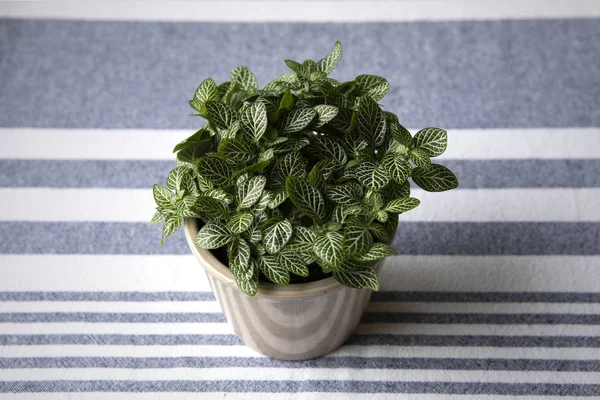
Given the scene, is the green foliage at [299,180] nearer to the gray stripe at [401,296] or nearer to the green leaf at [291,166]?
the green leaf at [291,166]

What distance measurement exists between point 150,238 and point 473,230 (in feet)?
2.23

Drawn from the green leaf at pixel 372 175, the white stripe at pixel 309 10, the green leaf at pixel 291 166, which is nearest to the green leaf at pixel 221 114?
the green leaf at pixel 291 166

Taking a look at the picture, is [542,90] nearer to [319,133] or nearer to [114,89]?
[319,133]

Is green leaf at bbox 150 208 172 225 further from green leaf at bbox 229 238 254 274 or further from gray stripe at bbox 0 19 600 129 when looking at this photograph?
gray stripe at bbox 0 19 600 129

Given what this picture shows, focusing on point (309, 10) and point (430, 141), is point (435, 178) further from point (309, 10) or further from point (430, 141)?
point (309, 10)

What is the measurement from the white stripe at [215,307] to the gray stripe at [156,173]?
11.5 inches

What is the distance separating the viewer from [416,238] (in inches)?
55.8

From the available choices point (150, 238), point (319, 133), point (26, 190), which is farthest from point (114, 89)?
point (319, 133)

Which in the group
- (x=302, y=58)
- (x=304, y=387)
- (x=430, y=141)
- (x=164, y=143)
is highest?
(x=430, y=141)

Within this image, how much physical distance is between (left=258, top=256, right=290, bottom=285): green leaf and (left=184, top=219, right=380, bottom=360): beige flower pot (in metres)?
0.05

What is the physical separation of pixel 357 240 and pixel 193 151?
0.29 metres

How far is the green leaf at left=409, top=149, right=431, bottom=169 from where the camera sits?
39.8 inches

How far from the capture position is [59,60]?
68.7 inches

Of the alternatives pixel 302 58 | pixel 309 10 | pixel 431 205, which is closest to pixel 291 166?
pixel 431 205
